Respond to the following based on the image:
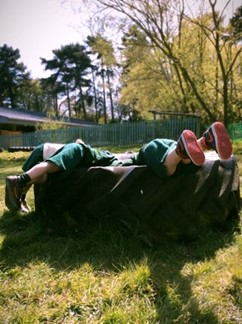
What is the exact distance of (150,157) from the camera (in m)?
2.10

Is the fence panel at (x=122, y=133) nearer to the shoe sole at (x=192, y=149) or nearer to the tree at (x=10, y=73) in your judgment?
the shoe sole at (x=192, y=149)

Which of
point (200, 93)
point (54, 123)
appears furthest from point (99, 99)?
point (200, 93)

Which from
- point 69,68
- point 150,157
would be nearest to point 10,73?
point 69,68

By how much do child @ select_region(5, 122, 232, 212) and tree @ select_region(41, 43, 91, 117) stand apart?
2959cm

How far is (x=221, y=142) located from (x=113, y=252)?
0.94 metres

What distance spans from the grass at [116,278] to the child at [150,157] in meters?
0.37

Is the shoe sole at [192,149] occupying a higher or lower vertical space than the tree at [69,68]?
lower

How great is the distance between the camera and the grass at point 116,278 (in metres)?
1.35

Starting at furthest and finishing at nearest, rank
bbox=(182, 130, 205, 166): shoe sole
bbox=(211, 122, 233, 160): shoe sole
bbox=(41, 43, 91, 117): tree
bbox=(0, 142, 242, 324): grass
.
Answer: bbox=(41, 43, 91, 117): tree < bbox=(211, 122, 233, 160): shoe sole < bbox=(182, 130, 205, 166): shoe sole < bbox=(0, 142, 242, 324): grass

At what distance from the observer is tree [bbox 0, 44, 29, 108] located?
30.5 m

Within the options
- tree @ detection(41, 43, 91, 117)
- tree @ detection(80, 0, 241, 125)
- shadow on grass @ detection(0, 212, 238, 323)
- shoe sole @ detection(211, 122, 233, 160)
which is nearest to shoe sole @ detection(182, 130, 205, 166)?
shoe sole @ detection(211, 122, 233, 160)

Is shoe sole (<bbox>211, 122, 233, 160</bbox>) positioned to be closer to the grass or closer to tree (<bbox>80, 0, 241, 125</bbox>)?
the grass

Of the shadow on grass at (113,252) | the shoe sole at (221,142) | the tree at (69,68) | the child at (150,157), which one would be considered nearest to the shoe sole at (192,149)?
the child at (150,157)

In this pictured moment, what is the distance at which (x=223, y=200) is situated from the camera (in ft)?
7.09
